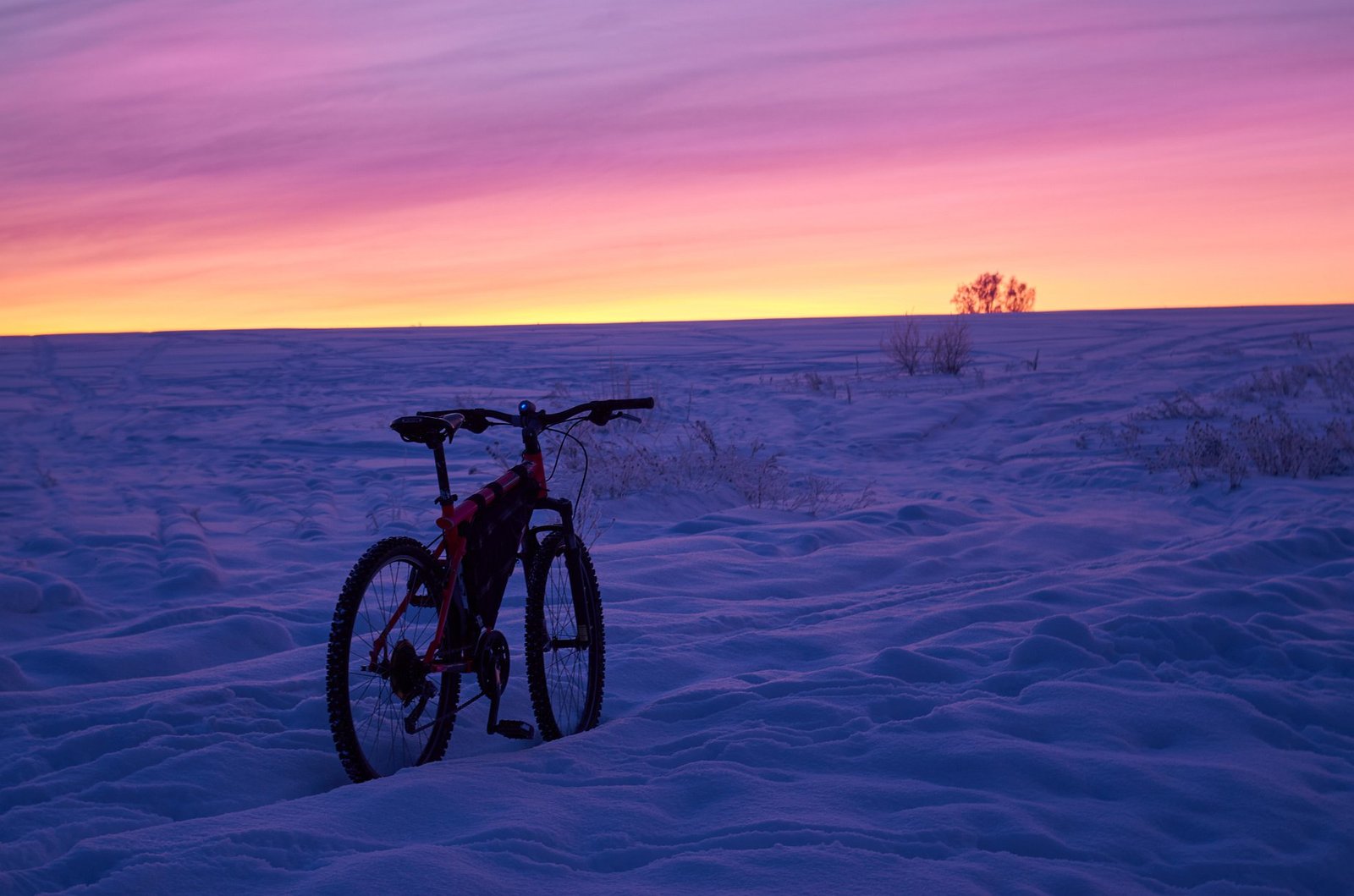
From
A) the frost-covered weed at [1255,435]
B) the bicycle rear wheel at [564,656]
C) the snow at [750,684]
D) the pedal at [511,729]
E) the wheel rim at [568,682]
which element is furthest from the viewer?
the frost-covered weed at [1255,435]

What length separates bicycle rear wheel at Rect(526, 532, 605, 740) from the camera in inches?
158

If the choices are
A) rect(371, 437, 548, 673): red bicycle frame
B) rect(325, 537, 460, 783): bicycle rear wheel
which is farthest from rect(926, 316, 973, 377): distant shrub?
rect(371, 437, 548, 673): red bicycle frame

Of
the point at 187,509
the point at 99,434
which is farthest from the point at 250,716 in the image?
the point at 99,434

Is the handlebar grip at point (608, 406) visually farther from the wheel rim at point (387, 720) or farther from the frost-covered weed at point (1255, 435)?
the frost-covered weed at point (1255, 435)

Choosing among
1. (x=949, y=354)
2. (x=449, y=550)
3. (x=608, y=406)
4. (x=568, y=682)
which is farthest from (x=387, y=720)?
(x=949, y=354)

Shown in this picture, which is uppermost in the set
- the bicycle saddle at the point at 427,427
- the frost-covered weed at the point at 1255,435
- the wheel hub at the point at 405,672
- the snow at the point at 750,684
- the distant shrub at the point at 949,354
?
the distant shrub at the point at 949,354

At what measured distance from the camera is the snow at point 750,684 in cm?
310

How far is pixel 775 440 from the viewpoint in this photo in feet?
43.6

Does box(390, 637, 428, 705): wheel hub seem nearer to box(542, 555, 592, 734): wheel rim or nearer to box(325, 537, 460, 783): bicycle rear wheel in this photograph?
box(325, 537, 460, 783): bicycle rear wheel

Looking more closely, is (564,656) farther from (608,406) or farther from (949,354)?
(949,354)

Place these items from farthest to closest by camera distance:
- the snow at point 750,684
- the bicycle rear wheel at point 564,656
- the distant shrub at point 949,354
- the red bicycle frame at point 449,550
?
1. the distant shrub at point 949,354
2. the bicycle rear wheel at point 564,656
3. the red bicycle frame at point 449,550
4. the snow at point 750,684

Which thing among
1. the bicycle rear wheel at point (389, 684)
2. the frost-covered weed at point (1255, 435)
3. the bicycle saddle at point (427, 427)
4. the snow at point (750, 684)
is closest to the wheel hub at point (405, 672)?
the bicycle rear wheel at point (389, 684)

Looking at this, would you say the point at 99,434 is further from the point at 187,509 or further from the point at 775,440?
the point at 775,440

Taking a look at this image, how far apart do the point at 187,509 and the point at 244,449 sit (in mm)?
3768
